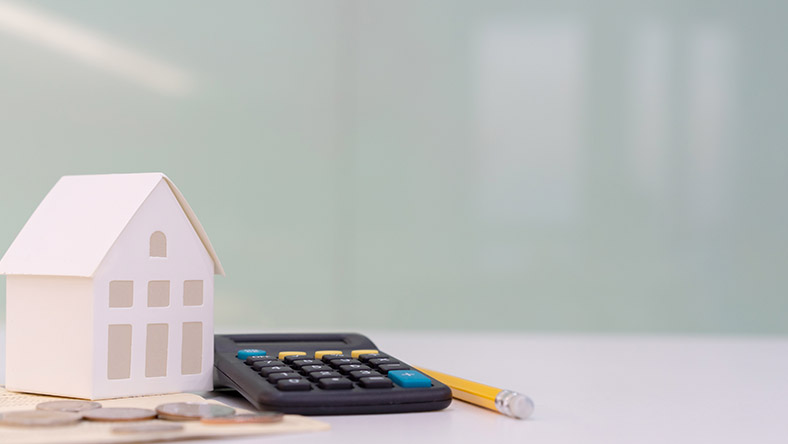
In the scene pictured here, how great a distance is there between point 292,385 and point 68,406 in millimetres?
120

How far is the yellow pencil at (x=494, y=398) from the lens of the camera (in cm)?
46

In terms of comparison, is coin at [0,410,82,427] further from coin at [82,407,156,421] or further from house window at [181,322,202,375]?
house window at [181,322,202,375]

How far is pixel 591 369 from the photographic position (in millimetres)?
777

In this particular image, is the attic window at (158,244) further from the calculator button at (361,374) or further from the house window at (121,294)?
the calculator button at (361,374)

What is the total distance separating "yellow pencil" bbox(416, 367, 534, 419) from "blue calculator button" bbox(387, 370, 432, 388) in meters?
0.04

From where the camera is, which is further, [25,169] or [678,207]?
[678,207]

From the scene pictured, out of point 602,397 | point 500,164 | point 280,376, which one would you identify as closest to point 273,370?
point 280,376

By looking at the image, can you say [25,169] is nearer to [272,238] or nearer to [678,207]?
[272,238]

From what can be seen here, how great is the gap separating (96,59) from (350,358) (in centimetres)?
155

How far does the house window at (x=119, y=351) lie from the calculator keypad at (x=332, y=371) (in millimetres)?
76

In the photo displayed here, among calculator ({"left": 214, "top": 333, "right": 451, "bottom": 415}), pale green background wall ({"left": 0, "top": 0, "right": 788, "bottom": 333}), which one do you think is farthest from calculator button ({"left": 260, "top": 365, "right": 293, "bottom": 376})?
pale green background wall ({"left": 0, "top": 0, "right": 788, "bottom": 333})

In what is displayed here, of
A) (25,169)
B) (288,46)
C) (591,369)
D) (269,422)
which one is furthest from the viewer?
(288,46)

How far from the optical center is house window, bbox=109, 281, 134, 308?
1.56 ft

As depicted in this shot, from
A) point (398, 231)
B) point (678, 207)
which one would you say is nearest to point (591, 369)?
point (398, 231)
